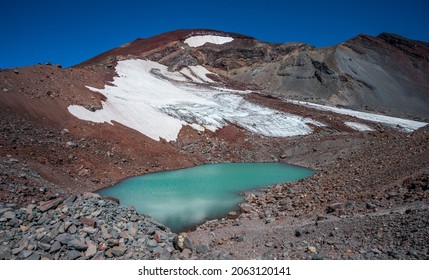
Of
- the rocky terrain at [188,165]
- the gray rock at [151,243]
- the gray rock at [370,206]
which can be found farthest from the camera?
the gray rock at [370,206]

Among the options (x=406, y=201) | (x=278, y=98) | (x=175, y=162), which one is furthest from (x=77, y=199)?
(x=278, y=98)

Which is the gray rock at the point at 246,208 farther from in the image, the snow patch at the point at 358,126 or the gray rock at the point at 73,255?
the snow patch at the point at 358,126

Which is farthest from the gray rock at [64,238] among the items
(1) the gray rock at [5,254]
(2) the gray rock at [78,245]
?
(1) the gray rock at [5,254]

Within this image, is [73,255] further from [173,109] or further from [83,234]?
[173,109]

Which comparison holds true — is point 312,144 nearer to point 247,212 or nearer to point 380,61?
point 247,212

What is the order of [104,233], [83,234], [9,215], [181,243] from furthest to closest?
[9,215], [181,243], [104,233], [83,234]

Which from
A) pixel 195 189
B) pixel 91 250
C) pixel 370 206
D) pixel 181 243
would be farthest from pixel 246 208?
pixel 91 250

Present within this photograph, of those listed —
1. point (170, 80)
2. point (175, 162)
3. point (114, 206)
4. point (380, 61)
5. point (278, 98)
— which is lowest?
point (114, 206)
